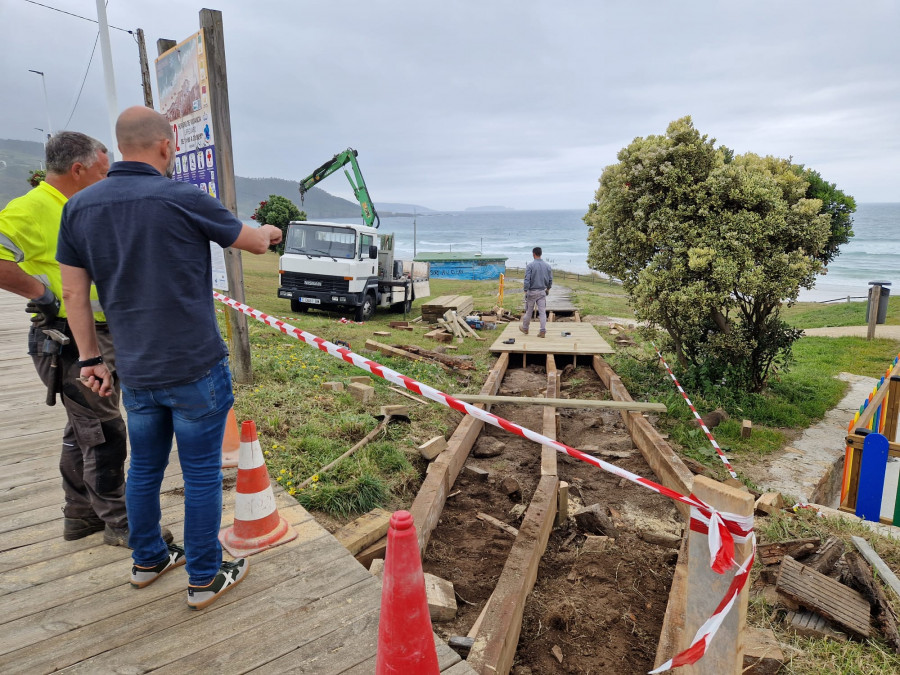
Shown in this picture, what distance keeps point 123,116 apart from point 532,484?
454 cm

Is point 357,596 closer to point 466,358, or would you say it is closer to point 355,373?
point 355,373

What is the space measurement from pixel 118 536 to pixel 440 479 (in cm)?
236

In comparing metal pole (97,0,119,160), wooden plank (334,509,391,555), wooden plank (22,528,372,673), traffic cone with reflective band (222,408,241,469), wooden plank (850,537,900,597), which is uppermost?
metal pole (97,0,119,160)

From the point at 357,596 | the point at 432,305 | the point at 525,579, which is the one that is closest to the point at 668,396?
the point at 525,579

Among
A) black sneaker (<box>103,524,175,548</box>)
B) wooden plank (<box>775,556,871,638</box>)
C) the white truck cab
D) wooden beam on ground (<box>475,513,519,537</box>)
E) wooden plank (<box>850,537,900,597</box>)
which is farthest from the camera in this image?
the white truck cab

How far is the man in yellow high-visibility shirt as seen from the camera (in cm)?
259

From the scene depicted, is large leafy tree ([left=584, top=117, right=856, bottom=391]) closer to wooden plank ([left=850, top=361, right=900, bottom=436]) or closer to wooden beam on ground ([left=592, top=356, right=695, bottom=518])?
wooden beam on ground ([left=592, top=356, right=695, bottom=518])

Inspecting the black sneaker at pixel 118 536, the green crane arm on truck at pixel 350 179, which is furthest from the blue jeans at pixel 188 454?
the green crane arm on truck at pixel 350 179

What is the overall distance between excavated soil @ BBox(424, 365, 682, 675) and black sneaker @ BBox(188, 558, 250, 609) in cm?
116

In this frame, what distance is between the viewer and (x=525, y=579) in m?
3.36

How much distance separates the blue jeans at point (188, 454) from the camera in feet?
7.52

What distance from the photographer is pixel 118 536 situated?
2.95m

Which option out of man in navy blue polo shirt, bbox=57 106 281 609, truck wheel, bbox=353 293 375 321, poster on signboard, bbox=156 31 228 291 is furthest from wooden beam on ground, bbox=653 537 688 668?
truck wheel, bbox=353 293 375 321

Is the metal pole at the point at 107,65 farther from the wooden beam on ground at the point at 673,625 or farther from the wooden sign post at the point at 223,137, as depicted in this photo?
the wooden beam on ground at the point at 673,625
